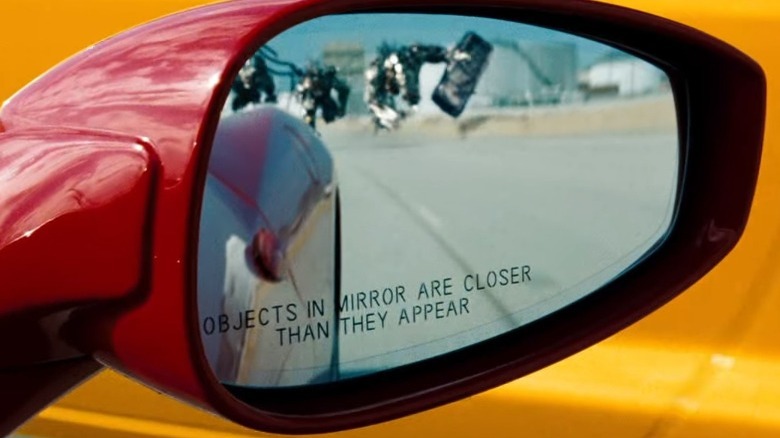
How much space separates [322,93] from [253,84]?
15 cm

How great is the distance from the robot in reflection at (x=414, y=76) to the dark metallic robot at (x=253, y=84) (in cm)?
15

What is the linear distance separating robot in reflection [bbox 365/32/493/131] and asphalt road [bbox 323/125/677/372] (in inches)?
1.4

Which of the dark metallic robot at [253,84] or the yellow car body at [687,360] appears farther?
the yellow car body at [687,360]

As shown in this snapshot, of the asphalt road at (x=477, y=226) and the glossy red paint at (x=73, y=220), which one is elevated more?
the glossy red paint at (x=73, y=220)

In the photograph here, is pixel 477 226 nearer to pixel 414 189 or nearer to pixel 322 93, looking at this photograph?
pixel 414 189

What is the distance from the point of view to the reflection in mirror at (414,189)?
3.39 feet

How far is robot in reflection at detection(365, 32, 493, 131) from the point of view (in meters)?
1.27

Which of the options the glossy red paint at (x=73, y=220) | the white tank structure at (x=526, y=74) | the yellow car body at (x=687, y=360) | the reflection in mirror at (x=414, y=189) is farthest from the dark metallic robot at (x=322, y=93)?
the yellow car body at (x=687, y=360)

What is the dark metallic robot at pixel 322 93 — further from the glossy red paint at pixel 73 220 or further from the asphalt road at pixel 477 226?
the glossy red paint at pixel 73 220

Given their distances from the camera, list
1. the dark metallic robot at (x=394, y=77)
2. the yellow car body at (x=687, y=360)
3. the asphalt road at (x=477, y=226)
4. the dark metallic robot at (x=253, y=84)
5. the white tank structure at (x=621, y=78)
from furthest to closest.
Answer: the yellow car body at (x=687, y=360) < the white tank structure at (x=621, y=78) < the dark metallic robot at (x=394, y=77) < the asphalt road at (x=477, y=226) < the dark metallic robot at (x=253, y=84)

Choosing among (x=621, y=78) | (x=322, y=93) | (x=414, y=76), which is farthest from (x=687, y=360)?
(x=322, y=93)

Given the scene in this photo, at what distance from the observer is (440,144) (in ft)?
4.77

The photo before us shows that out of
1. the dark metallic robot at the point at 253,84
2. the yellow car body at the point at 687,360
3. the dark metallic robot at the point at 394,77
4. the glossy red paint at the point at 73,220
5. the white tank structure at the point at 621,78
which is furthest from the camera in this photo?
the yellow car body at the point at 687,360

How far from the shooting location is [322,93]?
1.21 meters
